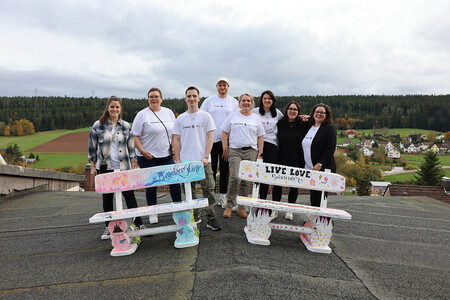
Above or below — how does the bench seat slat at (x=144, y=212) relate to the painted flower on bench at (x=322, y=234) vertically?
above

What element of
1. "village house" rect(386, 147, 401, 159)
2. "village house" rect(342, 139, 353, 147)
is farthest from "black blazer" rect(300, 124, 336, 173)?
"village house" rect(386, 147, 401, 159)

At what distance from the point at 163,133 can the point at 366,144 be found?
96.3 m

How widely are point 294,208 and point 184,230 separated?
1511 mm

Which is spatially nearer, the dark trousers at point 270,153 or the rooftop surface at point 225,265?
the rooftop surface at point 225,265

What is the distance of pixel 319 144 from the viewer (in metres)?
4.10

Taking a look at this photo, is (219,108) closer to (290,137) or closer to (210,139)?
(210,139)

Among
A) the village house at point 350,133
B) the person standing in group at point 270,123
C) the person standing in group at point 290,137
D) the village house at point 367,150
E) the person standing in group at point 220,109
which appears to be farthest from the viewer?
the village house at point 350,133

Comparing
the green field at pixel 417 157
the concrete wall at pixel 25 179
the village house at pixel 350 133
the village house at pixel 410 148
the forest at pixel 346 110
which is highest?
the forest at pixel 346 110

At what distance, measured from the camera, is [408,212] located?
6441 millimetres

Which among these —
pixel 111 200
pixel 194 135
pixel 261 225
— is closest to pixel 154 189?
pixel 111 200

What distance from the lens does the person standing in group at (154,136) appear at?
4.10m

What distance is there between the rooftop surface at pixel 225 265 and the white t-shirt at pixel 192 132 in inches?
48.2

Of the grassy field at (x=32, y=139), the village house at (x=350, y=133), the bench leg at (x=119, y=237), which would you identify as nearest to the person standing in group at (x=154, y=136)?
the bench leg at (x=119, y=237)

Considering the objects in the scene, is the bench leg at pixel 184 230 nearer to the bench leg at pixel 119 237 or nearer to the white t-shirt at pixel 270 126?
the bench leg at pixel 119 237
